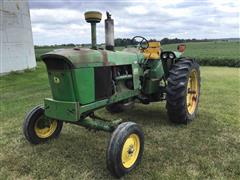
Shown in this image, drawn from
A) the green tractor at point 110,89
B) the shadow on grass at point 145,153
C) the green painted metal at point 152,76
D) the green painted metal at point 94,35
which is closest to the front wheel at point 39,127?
the green tractor at point 110,89

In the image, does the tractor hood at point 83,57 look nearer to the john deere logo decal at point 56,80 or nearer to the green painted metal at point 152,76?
the john deere logo decal at point 56,80

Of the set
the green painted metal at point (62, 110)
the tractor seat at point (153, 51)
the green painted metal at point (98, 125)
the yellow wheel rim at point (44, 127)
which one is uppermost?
the tractor seat at point (153, 51)

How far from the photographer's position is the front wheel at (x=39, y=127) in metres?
4.00

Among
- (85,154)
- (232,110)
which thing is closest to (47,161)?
(85,154)

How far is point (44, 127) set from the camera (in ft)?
14.0

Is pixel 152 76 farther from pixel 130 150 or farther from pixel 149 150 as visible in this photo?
pixel 130 150

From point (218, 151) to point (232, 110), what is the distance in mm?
2555

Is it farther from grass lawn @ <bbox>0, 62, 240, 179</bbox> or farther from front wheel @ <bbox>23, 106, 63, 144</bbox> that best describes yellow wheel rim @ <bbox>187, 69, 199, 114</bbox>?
front wheel @ <bbox>23, 106, 63, 144</bbox>

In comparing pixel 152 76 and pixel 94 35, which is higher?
pixel 94 35

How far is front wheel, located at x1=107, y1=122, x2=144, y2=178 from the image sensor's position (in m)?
3.05

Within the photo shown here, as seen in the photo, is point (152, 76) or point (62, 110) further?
point (152, 76)

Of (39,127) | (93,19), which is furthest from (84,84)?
(39,127)

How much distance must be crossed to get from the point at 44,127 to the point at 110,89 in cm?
124

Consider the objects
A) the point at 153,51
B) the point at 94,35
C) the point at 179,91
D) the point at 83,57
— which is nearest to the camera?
the point at 83,57
